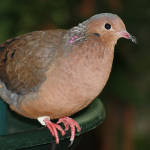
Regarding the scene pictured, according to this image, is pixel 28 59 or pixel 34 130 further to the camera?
pixel 28 59

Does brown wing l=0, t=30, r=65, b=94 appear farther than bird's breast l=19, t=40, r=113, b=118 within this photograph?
Yes

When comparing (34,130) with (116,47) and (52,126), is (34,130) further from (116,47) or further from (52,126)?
(116,47)

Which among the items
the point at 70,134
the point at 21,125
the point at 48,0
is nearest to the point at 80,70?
the point at 70,134

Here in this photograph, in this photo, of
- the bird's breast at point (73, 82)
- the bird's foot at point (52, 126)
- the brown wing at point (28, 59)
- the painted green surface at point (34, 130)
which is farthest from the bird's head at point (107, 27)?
the bird's foot at point (52, 126)

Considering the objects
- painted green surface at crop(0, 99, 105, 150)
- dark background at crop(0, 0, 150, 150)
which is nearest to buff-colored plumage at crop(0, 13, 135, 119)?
painted green surface at crop(0, 99, 105, 150)

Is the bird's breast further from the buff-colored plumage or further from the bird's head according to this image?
the bird's head

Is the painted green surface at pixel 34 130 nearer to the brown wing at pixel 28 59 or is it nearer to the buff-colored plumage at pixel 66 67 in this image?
the buff-colored plumage at pixel 66 67

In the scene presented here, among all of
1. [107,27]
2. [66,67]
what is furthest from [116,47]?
[66,67]
